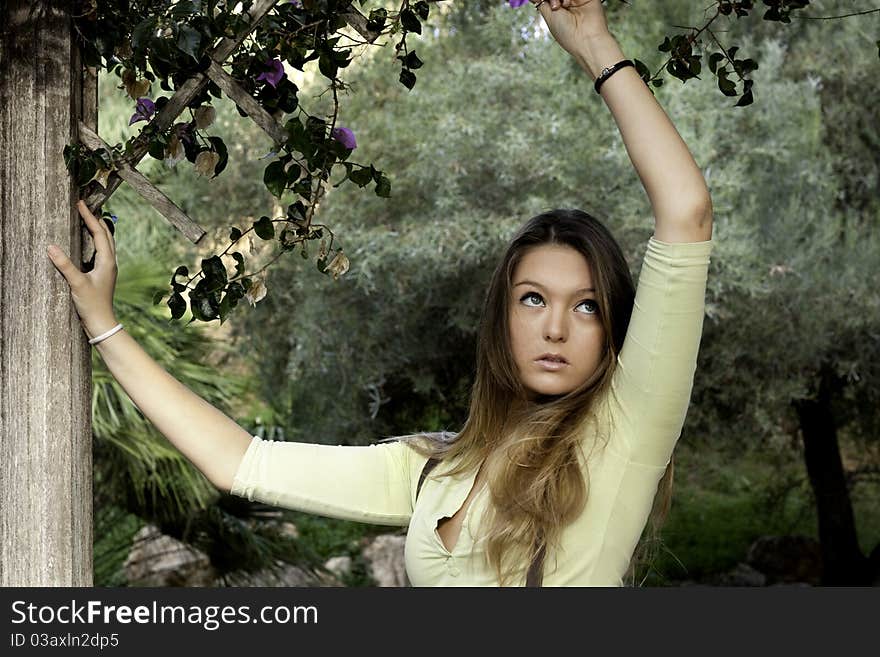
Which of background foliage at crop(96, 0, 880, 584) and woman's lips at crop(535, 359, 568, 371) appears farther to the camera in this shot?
background foliage at crop(96, 0, 880, 584)

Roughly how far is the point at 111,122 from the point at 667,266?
386 centimetres

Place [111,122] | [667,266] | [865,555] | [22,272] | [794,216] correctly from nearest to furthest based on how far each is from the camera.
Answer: [667,266]
[22,272]
[794,216]
[111,122]
[865,555]

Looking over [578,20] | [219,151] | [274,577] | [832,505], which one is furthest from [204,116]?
[832,505]

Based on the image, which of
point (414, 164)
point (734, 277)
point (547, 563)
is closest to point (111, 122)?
point (414, 164)

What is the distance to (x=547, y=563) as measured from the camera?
41.3 inches

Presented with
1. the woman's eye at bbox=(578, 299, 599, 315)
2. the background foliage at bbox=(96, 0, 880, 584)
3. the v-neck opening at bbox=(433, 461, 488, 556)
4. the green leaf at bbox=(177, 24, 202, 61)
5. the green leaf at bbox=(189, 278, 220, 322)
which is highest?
the background foliage at bbox=(96, 0, 880, 584)

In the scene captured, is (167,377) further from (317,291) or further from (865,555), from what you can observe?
(865,555)

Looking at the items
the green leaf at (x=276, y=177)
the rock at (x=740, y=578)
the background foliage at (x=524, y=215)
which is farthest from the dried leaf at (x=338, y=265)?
the rock at (x=740, y=578)

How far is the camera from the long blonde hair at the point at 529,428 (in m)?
1.05

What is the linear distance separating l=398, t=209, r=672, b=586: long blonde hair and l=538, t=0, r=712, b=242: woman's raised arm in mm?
183

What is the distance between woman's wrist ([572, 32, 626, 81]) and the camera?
3.26 feet

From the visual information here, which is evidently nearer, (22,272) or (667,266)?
(667,266)

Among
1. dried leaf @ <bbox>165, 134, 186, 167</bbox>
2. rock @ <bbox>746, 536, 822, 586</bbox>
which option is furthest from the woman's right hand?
rock @ <bbox>746, 536, 822, 586</bbox>

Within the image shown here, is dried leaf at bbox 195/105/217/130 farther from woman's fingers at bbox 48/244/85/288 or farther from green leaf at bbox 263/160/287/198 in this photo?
woman's fingers at bbox 48/244/85/288
